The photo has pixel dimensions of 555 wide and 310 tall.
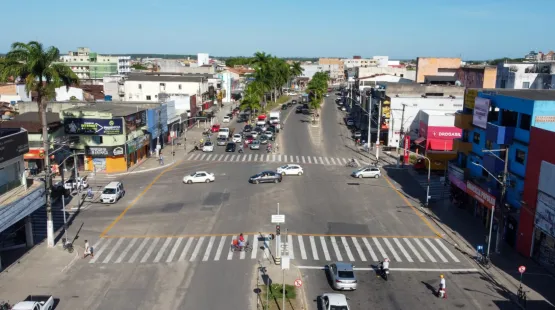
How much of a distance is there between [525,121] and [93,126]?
1885 inches

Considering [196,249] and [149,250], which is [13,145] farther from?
[196,249]

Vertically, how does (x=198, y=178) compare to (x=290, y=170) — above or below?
below

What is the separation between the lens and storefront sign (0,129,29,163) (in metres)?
31.5

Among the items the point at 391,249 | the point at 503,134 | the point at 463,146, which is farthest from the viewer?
the point at 463,146

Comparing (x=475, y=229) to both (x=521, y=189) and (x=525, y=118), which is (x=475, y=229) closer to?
(x=521, y=189)

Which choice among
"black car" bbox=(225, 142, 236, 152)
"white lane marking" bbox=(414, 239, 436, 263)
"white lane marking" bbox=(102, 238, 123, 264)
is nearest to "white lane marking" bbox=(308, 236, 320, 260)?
"white lane marking" bbox=(414, 239, 436, 263)

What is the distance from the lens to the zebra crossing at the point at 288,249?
3475 cm

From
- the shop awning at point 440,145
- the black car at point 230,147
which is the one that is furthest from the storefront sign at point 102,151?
the shop awning at point 440,145

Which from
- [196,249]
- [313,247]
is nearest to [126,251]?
[196,249]

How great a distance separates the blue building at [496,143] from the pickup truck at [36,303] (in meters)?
30.2

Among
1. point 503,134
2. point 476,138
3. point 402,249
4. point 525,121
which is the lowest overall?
point 402,249

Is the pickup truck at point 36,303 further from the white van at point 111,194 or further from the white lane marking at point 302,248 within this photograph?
the white van at point 111,194

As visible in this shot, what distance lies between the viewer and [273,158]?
7406cm

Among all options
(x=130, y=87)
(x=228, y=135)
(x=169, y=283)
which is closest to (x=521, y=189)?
(x=169, y=283)
